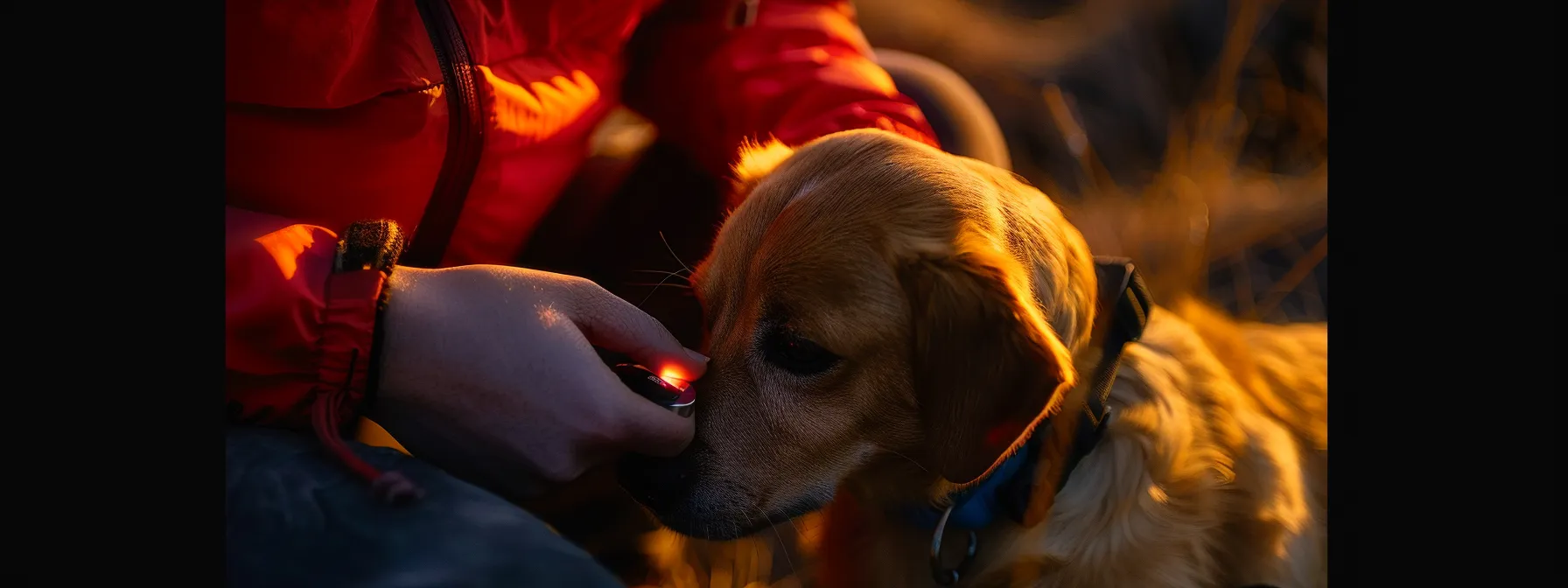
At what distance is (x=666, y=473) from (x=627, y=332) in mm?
205

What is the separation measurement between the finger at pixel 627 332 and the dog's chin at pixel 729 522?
0.21 meters

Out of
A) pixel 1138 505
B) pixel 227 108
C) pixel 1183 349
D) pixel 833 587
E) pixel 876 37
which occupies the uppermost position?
pixel 876 37

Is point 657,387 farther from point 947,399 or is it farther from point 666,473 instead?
point 947,399

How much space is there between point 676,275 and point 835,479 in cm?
42

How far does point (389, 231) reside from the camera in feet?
4.21

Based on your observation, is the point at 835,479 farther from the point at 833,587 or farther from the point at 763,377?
the point at 833,587

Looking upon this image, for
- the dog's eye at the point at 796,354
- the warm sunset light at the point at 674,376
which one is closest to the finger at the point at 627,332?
the warm sunset light at the point at 674,376

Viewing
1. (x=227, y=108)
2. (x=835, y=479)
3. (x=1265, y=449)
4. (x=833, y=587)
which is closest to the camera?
(x=227, y=108)

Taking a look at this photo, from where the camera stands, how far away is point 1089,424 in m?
1.38

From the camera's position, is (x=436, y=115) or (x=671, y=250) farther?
(x=671, y=250)

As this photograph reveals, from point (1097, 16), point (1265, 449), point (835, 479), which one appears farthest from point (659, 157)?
point (1265, 449)

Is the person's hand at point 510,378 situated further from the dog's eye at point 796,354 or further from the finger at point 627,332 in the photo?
the dog's eye at point 796,354

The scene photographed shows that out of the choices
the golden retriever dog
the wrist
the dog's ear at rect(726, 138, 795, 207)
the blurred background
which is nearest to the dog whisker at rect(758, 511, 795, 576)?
the blurred background

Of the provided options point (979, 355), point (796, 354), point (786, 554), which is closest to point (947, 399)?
point (979, 355)
